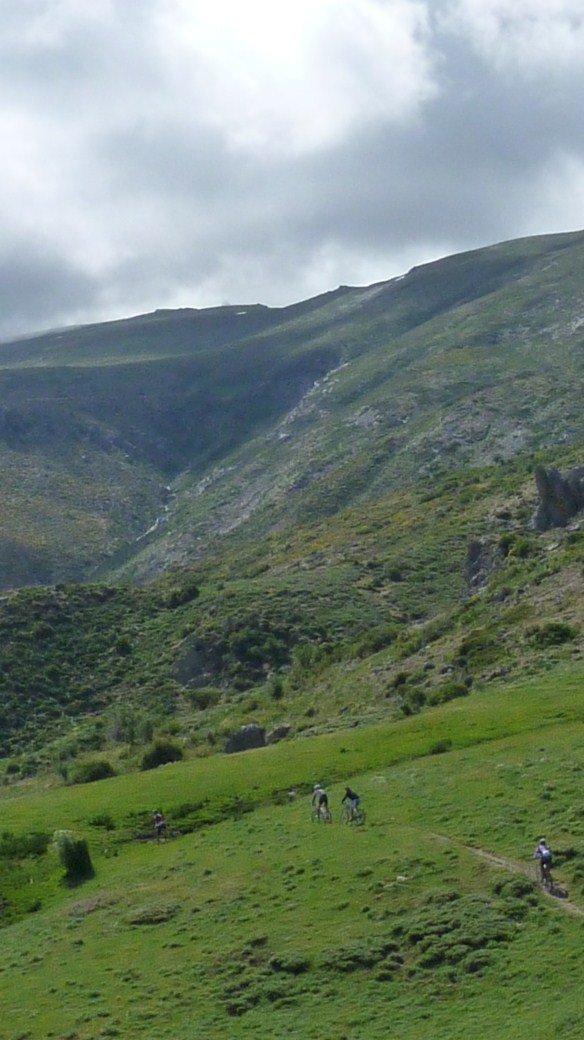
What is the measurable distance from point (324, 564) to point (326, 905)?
77.8 meters

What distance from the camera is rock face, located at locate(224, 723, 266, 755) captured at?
61875mm

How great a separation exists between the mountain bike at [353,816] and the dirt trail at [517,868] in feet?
12.4

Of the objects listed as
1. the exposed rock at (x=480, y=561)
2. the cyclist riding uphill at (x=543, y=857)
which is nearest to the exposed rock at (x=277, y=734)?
the exposed rock at (x=480, y=561)

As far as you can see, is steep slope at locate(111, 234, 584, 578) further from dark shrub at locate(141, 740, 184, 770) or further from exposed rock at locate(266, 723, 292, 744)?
dark shrub at locate(141, 740, 184, 770)

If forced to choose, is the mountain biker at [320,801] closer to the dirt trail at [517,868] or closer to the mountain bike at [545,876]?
the dirt trail at [517,868]

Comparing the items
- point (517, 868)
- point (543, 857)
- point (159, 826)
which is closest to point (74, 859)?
point (159, 826)

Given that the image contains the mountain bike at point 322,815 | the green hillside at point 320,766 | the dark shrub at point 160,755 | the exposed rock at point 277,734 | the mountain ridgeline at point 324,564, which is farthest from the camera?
the mountain ridgeline at point 324,564

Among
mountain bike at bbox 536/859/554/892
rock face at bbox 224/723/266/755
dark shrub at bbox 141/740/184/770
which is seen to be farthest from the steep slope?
mountain bike at bbox 536/859/554/892

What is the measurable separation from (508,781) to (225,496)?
458 feet

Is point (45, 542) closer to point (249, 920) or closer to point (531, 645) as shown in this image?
point (531, 645)

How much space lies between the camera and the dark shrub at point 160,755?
205ft

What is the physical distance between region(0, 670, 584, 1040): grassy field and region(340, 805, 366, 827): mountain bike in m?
0.39

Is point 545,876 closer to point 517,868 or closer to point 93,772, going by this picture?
point 517,868

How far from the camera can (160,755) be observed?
62781 millimetres
